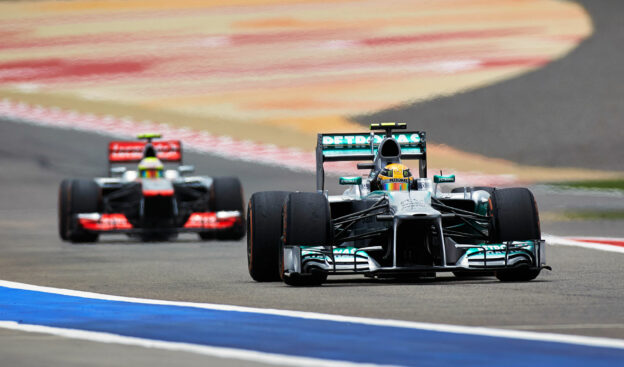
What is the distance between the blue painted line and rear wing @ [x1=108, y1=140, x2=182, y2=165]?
56.0ft

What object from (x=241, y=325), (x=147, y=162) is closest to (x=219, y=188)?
(x=147, y=162)

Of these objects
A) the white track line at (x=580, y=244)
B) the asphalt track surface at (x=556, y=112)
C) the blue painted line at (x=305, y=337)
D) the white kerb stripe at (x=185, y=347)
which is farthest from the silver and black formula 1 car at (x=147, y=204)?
the asphalt track surface at (x=556, y=112)

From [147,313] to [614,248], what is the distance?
481 inches

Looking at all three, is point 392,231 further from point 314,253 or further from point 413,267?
point 314,253

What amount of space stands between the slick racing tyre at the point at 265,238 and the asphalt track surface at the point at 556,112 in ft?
104

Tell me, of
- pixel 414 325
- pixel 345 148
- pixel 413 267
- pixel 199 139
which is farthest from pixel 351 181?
pixel 199 139

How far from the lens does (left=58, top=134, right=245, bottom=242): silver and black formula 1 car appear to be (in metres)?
30.7

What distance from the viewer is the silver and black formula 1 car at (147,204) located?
101 feet

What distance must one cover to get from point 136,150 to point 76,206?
2684mm

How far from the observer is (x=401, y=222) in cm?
1758

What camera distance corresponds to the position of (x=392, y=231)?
17.7 m

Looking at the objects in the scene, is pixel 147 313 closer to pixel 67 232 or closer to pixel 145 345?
pixel 145 345

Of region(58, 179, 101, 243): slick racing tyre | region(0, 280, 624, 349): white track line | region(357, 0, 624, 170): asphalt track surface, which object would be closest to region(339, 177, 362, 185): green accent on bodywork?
region(0, 280, 624, 349): white track line

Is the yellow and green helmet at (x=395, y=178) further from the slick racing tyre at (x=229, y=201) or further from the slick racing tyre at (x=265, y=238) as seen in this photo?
the slick racing tyre at (x=229, y=201)
